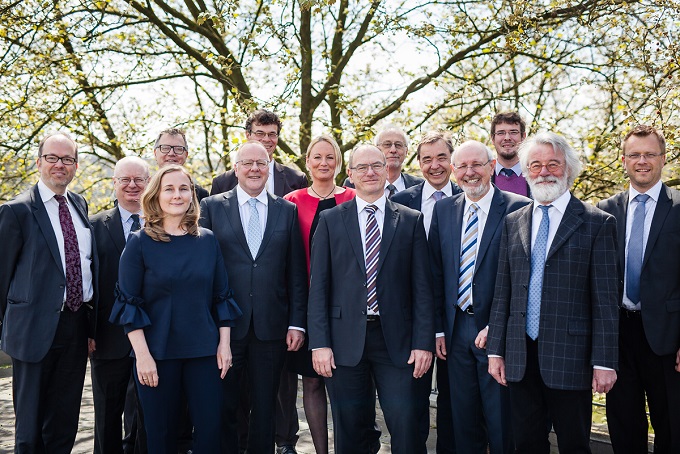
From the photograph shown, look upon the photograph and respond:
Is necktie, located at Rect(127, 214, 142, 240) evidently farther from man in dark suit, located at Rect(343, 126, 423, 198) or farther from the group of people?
man in dark suit, located at Rect(343, 126, 423, 198)

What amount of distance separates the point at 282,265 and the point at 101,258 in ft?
4.34

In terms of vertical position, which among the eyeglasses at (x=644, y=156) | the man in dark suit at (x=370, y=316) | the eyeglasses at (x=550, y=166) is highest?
the eyeglasses at (x=644, y=156)

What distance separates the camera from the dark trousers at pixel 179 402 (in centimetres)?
389

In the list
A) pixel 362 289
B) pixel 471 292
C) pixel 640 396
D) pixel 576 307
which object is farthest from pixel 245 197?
pixel 640 396

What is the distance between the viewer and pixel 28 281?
4227 mm

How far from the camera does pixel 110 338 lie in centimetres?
464

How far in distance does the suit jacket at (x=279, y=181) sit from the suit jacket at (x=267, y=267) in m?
0.86

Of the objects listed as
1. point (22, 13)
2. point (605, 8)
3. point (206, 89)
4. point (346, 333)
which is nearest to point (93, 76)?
point (22, 13)

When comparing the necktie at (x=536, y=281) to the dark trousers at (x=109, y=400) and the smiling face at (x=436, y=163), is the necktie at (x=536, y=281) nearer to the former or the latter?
the smiling face at (x=436, y=163)

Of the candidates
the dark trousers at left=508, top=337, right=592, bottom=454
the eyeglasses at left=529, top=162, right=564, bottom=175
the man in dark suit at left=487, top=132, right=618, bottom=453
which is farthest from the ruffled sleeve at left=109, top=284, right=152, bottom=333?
the eyeglasses at left=529, top=162, right=564, bottom=175

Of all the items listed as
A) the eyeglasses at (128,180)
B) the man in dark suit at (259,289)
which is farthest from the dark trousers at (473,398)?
the eyeglasses at (128,180)

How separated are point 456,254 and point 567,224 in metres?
0.77

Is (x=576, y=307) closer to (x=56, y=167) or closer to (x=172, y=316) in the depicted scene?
(x=172, y=316)

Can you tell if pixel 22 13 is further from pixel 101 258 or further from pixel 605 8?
pixel 605 8
